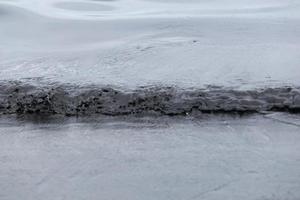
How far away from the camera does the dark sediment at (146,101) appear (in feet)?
13.3

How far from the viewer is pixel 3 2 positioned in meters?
7.66

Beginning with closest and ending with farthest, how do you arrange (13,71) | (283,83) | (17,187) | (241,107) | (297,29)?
(17,187)
(241,107)
(283,83)
(13,71)
(297,29)

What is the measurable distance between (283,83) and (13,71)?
2.24m

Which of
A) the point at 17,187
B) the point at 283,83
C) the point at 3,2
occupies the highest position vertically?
the point at 3,2

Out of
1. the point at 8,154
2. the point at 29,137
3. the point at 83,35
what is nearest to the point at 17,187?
the point at 8,154

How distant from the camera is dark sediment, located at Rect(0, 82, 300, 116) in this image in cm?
406

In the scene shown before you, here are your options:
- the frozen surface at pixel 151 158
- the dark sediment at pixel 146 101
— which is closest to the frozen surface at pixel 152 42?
the dark sediment at pixel 146 101

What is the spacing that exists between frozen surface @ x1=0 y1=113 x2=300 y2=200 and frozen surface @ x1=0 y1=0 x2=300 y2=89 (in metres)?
0.68

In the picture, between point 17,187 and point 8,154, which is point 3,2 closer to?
point 8,154

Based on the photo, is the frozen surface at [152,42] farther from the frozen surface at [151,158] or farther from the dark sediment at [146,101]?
the frozen surface at [151,158]

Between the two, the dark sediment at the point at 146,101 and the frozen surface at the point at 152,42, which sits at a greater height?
the frozen surface at the point at 152,42

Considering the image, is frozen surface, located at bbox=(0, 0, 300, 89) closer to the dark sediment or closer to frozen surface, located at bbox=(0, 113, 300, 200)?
the dark sediment

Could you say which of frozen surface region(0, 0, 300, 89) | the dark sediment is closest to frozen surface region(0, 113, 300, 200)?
the dark sediment

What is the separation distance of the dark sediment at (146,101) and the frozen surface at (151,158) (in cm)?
14
